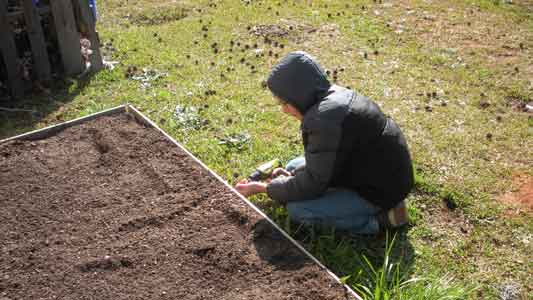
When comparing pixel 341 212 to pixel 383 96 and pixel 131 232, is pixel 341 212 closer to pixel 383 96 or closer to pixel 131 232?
pixel 131 232

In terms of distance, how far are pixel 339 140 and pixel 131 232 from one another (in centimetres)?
160

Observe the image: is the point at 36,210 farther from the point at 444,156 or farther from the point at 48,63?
the point at 444,156

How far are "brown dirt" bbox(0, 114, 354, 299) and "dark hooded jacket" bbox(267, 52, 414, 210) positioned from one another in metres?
0.58

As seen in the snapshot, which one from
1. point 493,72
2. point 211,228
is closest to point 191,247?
point 211,228

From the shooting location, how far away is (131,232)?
3797mm

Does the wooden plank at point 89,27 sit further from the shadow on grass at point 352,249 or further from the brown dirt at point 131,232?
the shadow on grass at point 352,249

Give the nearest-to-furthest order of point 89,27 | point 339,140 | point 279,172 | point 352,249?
point 339,140 < point 352,249 < point 279,172 < point 89,27

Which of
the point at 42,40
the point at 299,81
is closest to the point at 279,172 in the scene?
the point at 299,81

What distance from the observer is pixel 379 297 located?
3.17m

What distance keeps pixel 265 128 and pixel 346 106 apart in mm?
1972

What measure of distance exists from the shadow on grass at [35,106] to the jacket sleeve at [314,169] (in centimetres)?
280

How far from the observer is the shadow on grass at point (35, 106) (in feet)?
17.5

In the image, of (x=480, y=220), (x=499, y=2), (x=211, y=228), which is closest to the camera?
(x=211, y=228)

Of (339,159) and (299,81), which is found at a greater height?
(299,81)
